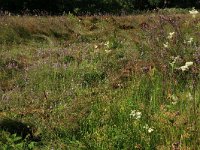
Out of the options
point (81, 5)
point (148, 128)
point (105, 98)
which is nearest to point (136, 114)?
point (148, 128)

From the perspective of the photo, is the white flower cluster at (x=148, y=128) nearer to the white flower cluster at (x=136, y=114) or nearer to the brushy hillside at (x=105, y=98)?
the brushy hillside at (x=105, y=98)

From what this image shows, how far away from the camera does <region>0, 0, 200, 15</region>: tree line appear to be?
2388cm

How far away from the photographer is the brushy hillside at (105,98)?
5641mm

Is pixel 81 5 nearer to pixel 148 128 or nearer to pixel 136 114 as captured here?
pixel 136 114

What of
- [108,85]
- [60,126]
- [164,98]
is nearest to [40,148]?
[60,126]

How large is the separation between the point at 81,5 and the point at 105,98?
853 inches

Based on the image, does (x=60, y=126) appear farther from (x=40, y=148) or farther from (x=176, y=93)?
(x=176, y=93)

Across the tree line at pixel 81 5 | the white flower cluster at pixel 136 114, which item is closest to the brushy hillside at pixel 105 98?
the white flower cluster at pixel 136 114

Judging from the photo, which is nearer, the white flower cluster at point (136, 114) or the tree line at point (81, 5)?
the white flower cluster at point (136, 114)

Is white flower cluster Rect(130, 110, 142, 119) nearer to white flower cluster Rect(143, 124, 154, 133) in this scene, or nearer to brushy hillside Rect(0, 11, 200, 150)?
brushy hillside Rect(0, 11, 200, 150)

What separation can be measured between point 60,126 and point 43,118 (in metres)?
0.43

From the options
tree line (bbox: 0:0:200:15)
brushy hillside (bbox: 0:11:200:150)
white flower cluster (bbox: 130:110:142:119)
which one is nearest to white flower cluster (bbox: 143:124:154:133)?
brushy hillside (bbox: 0:11:200:150)

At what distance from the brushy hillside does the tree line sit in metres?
10.00

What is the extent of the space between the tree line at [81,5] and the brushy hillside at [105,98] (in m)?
10.00
